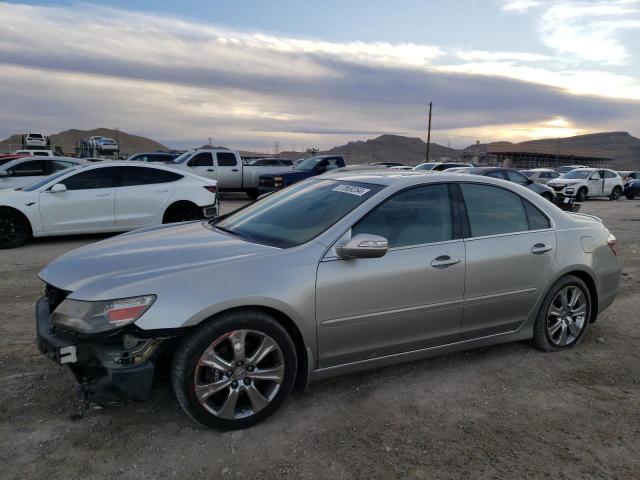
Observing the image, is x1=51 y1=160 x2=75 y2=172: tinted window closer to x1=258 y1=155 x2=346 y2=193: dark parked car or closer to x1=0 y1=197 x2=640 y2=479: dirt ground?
x1=258 y1=155 x2=346 y2=193: dark parked car

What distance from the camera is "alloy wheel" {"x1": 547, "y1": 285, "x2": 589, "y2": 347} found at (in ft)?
14.6

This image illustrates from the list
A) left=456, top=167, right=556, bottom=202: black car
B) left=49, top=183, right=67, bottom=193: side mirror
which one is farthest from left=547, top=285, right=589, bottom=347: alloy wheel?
left=456, top=167, right=556, bottom=202: black car

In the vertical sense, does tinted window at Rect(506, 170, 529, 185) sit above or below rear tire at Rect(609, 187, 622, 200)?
above

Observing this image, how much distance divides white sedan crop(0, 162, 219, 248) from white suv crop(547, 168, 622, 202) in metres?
17.0

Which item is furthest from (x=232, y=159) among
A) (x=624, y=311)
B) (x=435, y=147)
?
(x=435, y=147)

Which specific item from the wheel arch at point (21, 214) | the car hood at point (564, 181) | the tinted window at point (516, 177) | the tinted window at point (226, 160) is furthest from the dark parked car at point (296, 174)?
the car hood at point (564, 181)

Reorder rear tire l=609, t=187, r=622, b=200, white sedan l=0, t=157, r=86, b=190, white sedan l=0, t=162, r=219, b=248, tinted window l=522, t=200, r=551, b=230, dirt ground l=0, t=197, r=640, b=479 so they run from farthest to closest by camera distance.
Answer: rear tire l=609, t=187, r=622, b=200 < white sedan l=0, t=157, r=86, b=190 < white sedan l=0, t=162, r=219, b=248 < tinted window l=522, t=200, r=551, b=230 < dirt ground l=0, t=197, r=640, b=479

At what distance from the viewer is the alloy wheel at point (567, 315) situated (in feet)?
14.6

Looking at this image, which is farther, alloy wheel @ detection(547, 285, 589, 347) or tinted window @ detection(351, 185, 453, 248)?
alloy wheel @ detection(547, 285, 589, 347)

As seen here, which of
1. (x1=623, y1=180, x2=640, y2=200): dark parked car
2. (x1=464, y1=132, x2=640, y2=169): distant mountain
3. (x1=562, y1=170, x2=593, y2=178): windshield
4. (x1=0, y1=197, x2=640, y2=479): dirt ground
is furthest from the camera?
(x1=464, y1=132, x2=640, y2=169): distant mountain

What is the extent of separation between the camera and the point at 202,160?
18.6 m

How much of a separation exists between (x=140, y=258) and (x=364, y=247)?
145cm

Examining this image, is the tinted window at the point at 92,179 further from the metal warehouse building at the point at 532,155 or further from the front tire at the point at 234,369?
the metal warehouse building at the point at 532,155

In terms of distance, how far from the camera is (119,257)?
3389mm
